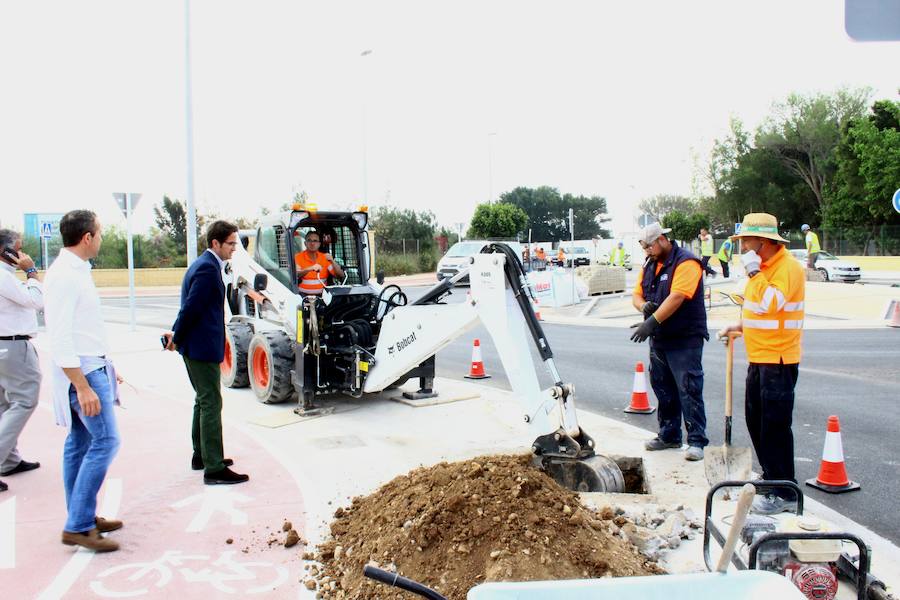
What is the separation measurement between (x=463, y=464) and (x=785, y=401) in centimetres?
228

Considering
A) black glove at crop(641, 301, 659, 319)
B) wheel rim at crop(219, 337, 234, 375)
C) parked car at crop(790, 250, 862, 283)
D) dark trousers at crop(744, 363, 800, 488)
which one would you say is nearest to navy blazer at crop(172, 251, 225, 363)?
black glove at crop(641, 301, 659, 319)

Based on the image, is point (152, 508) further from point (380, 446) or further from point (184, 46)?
point (184, 46)

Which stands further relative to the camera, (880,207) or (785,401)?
(880,207)

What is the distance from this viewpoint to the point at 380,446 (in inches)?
278

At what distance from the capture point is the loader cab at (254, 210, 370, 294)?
28.3 ft

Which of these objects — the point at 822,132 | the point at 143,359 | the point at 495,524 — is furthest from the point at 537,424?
the point at 822,132

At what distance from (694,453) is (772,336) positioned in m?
1.71

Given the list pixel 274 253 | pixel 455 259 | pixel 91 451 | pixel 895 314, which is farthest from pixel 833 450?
pixel 455 259

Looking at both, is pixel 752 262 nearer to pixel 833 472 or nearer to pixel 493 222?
pixel 833 472

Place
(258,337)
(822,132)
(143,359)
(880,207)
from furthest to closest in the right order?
(822,132)
(880,207)
(143,359)
(258,337)

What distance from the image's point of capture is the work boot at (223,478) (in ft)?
19.7

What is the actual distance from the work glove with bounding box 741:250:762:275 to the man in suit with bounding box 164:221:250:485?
13.1ft

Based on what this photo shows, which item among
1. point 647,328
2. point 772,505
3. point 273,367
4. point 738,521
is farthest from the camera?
point 273,367

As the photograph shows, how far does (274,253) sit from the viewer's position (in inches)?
355
